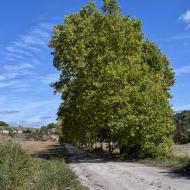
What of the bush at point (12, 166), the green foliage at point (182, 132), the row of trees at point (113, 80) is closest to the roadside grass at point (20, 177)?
the bush at point (12, 166)

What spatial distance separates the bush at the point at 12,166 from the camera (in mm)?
17719

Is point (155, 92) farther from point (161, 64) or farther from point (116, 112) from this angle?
point (161, 64)

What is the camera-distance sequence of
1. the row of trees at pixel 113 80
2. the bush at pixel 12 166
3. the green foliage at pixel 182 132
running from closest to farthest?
1. the bush at pixel 12 166
2. the row of trees at pixel 113 80
3. the green foliage at pixel 182 132

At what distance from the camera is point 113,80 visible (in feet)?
129

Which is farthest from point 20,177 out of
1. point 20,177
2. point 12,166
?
point 12,166

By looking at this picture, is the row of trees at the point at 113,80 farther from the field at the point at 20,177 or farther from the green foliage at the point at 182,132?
the green foliage at the point at 182,132

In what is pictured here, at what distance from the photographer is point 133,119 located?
37.0 meters

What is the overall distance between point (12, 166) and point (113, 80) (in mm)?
20327

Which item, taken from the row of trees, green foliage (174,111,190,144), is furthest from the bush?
green foliage (174,111,190,144)

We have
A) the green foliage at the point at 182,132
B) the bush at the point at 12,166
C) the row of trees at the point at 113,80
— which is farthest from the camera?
the green foliage at the point at 182,132

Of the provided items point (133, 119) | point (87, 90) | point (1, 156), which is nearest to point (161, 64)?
point (87, 90)

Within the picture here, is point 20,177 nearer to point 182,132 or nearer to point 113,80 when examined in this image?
point 113,80

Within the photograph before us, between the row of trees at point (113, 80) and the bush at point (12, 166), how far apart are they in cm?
1447

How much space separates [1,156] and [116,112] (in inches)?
686
